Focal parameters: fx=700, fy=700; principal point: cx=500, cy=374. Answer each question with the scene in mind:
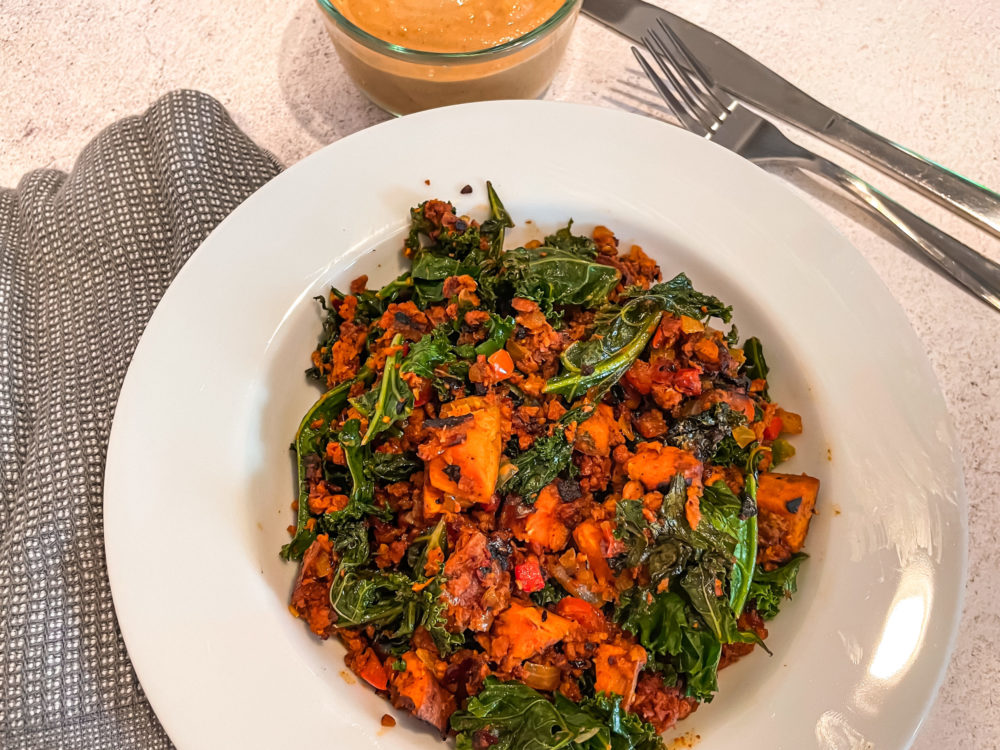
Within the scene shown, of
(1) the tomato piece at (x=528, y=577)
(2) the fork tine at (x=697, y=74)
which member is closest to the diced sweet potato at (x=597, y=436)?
(1) the tomato piece at (x=528, y=577)

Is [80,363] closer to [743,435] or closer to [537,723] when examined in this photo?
[537,723]

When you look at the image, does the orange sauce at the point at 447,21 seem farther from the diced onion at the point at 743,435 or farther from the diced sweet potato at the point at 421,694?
the diced sweet potato at the point at 421,694

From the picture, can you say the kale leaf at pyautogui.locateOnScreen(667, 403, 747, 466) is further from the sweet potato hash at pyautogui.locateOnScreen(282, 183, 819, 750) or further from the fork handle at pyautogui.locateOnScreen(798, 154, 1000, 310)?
the fork handle at pyautogui.locateOnScreen(798, 154, 1000, 310)

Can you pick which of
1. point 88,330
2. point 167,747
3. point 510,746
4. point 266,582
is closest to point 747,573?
point 510,746

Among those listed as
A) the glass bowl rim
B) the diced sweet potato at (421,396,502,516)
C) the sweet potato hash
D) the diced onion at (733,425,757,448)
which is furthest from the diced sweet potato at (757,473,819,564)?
the glass bowl rim

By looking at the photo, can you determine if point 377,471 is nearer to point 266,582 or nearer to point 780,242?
point 266,582

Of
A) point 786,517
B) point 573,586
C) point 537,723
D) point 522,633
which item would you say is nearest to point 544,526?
point 573,586

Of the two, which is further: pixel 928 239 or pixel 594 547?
pixel 928 239
